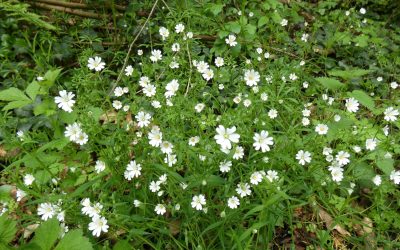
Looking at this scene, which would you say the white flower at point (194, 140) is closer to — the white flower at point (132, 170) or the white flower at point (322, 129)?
the white flower at point (132, 170)

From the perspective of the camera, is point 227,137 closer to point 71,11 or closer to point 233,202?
A: point 233,202

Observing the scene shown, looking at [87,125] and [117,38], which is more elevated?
[87,125]

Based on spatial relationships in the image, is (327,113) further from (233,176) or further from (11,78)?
(11,78)

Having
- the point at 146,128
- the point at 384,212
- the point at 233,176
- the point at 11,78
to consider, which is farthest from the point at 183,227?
the point at 11,78

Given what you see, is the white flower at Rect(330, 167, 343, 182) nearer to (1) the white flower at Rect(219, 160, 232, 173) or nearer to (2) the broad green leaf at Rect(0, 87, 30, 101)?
(1) the white flower at Rect(219, 160, 232, 173)

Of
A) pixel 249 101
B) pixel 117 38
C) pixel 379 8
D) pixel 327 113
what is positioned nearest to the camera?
pixel 249 101

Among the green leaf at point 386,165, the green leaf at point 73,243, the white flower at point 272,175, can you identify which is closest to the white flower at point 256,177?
the white flower at point 272,175
